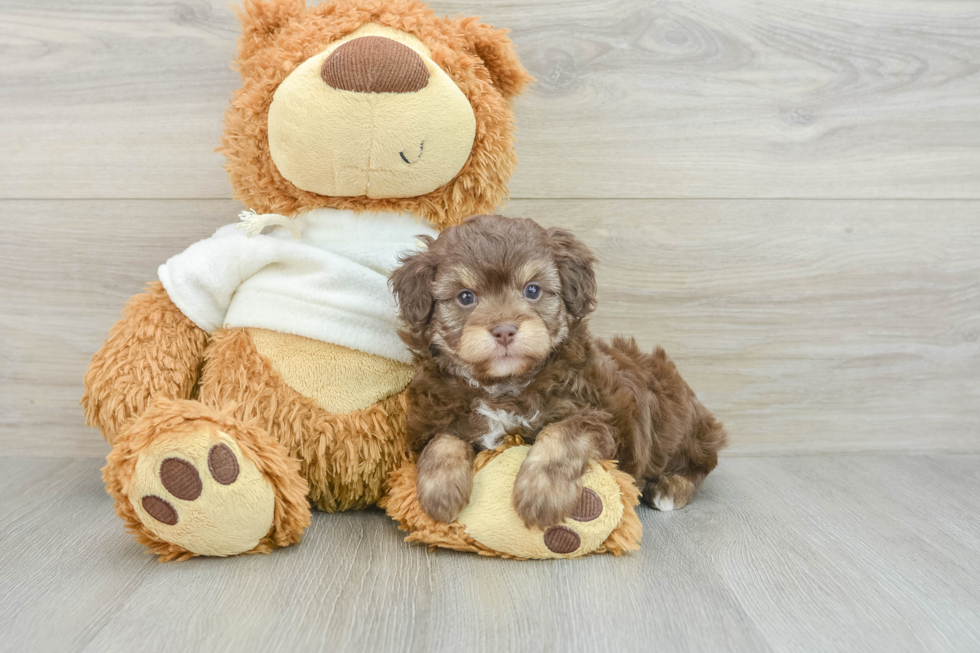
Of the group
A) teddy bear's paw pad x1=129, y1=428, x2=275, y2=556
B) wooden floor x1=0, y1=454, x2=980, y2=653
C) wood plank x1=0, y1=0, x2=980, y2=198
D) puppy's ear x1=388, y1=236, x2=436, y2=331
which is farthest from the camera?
wood plank x1=0, y1=0, x2=980, y2=198

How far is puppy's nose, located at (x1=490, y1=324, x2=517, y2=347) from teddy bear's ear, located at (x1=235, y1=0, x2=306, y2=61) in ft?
2.53

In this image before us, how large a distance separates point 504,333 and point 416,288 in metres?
0.20

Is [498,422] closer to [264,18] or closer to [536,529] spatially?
[536,529]

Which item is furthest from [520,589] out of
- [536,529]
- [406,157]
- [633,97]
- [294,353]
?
[633,97]

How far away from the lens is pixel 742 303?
196 cm

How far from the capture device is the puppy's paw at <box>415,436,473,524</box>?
1271 mm

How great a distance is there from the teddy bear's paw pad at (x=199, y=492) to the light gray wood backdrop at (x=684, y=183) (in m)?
0.83

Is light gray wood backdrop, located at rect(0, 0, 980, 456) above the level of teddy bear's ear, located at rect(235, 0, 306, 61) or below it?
below

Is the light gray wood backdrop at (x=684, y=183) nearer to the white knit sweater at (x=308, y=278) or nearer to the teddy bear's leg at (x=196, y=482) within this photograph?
the white knit sweater at (x=308, y=278)

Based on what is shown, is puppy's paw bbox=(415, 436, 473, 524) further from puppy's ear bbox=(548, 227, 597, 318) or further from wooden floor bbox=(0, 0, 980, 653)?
wooden floor bbox=(0, 0, 980, 653)

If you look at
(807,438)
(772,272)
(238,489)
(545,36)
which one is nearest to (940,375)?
(807,438)

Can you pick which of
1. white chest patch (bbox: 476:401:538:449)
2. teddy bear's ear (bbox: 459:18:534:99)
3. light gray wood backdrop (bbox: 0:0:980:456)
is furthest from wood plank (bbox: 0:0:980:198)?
white chest patch (bbox: 476:401:538:449)

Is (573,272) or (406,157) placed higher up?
(406,157)

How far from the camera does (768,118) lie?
6.24 ft
